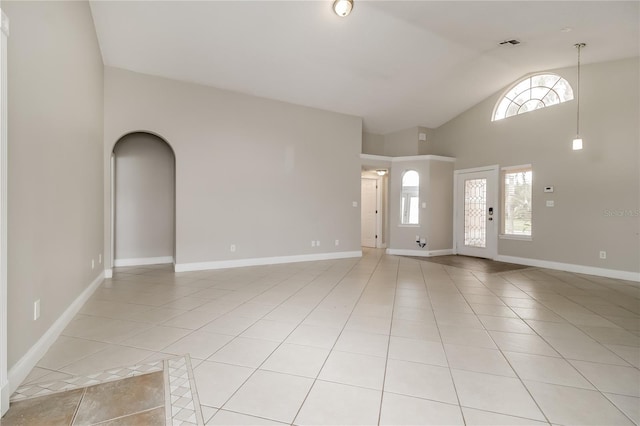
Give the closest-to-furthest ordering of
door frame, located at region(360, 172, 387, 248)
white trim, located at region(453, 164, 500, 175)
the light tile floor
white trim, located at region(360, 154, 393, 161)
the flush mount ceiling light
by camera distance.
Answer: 1. the light tile floor
2. the flush mount ceiling light
3. white trim, located at region(453, 164, 500, 175)
4. white trim, located at region(360, 154, 393, 161)
5. door frame, located at region(360, 172, 387, 248)

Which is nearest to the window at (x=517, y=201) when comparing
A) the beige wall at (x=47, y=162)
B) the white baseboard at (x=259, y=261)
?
the white baseboard at (x=259, y=261)

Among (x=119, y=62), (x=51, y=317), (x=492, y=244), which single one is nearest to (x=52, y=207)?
(x=51, y=317)

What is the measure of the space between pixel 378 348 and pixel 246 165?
4.37 m

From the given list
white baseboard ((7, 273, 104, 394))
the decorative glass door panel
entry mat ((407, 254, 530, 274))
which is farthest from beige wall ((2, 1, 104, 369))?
the decorative glass door panel

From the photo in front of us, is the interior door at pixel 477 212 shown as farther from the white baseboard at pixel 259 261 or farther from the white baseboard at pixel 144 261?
the white baseboard at pixel 144 261

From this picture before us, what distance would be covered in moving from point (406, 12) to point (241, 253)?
4.69 metres

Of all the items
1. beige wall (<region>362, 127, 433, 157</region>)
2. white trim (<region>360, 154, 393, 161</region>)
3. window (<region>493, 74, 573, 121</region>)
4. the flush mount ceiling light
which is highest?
the flush mount ceiling light

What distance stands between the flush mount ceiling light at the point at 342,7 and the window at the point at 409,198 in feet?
14.8

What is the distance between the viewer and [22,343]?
196 cm

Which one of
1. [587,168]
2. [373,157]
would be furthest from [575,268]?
[373,157]

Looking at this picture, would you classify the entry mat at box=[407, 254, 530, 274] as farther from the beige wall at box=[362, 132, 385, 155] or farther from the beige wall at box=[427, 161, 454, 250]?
the beige wall at box=[362, 132, 385, 155]

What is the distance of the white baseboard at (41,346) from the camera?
6.00 ft

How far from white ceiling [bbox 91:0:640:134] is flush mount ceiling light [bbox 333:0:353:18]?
0.15m

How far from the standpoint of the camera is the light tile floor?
167cm
